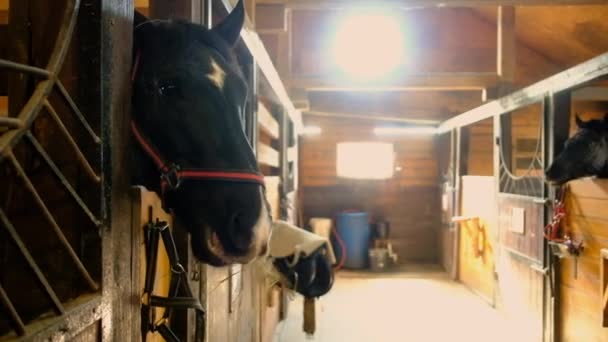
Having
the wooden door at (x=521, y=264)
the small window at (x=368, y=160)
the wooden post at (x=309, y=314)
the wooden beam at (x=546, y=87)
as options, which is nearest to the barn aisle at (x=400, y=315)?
the wooden door at (x=521, y=264)

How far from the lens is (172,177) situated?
87 centimetres

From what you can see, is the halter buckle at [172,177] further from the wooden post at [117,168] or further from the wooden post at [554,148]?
the wooden post at [554,148]

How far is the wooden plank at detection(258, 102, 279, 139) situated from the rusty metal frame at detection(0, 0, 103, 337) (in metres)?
1.93

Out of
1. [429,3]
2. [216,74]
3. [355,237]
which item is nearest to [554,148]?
[429,3]

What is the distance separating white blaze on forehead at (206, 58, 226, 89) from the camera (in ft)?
3.04

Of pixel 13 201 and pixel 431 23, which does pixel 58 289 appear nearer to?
pixel 13 201

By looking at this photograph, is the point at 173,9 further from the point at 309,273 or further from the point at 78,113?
the point at 309,273

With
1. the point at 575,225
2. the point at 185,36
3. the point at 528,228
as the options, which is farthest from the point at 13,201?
the point at 528,228

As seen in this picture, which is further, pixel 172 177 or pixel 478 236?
pixel 478 236

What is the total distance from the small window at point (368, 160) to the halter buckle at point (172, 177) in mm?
5500

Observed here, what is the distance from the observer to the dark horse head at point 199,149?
0.87m

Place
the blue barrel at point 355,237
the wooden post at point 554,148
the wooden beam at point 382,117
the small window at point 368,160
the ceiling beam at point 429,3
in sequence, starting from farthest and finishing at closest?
the wooden beam at point 382,117
the blue barrel at point 355,237
the small window at point 368,160
the wooden post at point 554,148
the ceiling beam at point 429,3

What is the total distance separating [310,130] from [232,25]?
18.8 ft

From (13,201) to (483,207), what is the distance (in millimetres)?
4765
